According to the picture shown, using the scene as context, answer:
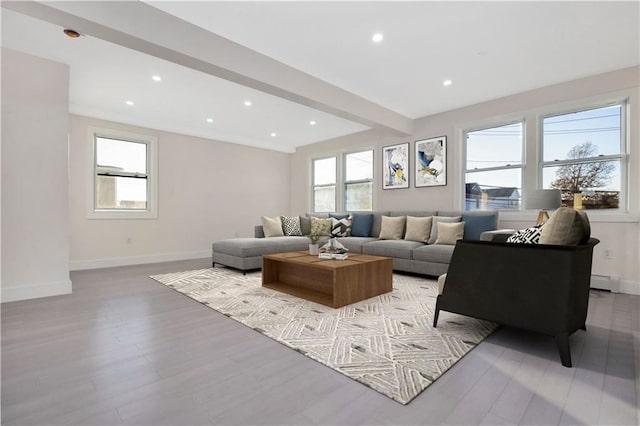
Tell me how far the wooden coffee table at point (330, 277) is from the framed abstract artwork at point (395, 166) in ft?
8.44

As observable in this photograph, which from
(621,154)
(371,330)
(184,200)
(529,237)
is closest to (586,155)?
(621,154)

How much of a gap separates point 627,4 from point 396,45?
1.81m

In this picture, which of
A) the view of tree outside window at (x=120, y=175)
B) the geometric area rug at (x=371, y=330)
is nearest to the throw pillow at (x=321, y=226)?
the geometric area rug at (x=371, y=330)

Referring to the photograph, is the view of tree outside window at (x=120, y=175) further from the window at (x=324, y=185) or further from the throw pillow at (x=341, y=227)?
the window at (x=324, y=185)

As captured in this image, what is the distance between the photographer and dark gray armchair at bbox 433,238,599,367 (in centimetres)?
183

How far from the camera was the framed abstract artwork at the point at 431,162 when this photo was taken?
5.04 m

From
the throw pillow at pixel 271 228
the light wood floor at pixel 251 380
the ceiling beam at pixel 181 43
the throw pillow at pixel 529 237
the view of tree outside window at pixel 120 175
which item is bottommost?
the light wood floor at pixel 251 380

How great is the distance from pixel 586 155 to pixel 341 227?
367 cm

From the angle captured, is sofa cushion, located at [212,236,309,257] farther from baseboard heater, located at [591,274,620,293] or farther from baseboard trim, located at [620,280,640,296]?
baseboard trim, located at [620,280,640,296]

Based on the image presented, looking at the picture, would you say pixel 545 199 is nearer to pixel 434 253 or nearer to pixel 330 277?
pixel 434 253

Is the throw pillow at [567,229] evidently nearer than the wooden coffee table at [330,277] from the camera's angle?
Yes

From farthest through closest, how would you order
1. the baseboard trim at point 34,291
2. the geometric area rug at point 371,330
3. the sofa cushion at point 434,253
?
the sofa cushion at point 434,253
the baseboard trim at point 34,291
the geometric area rug at point 371,330

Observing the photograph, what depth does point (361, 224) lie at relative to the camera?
5664 mm

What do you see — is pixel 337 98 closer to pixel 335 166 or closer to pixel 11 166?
pixel 335 166
